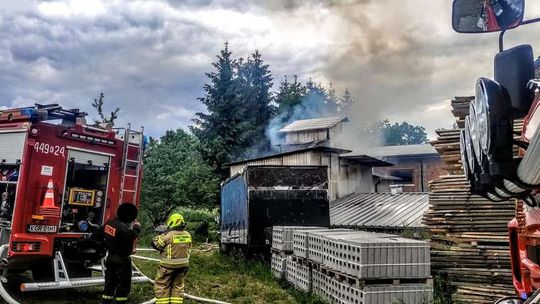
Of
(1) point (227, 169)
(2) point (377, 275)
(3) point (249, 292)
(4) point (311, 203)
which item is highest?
(1) point (227, 169)

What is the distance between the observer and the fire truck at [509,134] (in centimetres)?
251

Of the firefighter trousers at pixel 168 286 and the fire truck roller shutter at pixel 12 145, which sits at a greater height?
the fire truck roller shutter at pixel 12 145

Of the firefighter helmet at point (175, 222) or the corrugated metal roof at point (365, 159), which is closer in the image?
the firefighter helmet at point (175, 222)

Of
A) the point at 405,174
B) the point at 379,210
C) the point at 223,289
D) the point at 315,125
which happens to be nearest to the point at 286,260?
the point at 223,289

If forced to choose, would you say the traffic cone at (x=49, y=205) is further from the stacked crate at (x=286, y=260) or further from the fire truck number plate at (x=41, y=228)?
the stacked crate at (x=286, y=260)

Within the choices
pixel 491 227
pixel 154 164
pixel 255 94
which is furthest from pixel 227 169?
pixel 491 227

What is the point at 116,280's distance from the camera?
23.9 ft

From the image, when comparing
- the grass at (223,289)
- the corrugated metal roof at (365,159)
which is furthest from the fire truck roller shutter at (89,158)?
the corrugated metal roof at (365,159)

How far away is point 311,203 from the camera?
13.1 metres

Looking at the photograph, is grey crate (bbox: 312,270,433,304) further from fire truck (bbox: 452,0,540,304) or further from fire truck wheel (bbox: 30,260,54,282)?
fire truck wheel (bbox: 30,260,54,282)

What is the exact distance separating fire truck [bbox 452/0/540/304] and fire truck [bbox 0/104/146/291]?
6712 millimetres

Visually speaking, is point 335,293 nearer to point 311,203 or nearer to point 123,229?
point 123,229

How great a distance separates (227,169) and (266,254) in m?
12.8

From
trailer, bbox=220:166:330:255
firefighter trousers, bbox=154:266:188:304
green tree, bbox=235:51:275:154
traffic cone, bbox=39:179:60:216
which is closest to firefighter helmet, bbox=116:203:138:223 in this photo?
firefighter trousers, bbox=154:266:188:304
